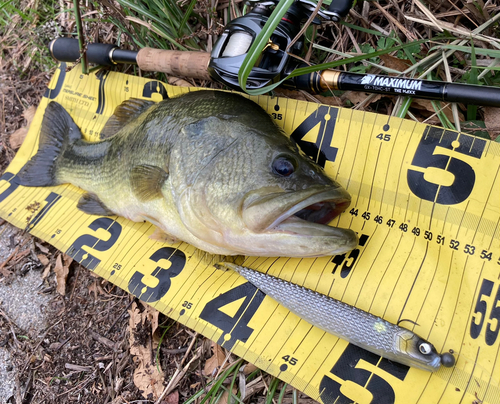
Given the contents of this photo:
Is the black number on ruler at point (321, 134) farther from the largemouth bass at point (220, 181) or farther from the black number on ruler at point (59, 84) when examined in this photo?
the black number on ruler at point (59, 84)

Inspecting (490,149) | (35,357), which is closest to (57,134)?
(35,357)

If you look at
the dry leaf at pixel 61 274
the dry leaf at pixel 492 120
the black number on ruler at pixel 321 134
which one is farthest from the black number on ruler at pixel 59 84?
the dry leaf at pixel 492 120

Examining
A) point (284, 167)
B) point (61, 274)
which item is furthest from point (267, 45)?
point (61, 274)

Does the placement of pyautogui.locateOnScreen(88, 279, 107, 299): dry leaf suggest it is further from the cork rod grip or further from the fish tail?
the cork rod grip

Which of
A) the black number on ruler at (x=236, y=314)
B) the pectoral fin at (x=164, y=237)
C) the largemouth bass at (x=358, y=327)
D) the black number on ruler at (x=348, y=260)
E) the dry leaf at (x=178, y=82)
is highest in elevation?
the dry leaf at (x=178, y=82)

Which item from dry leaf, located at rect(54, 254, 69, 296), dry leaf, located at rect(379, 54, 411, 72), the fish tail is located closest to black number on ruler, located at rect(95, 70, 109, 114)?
the fish tail
